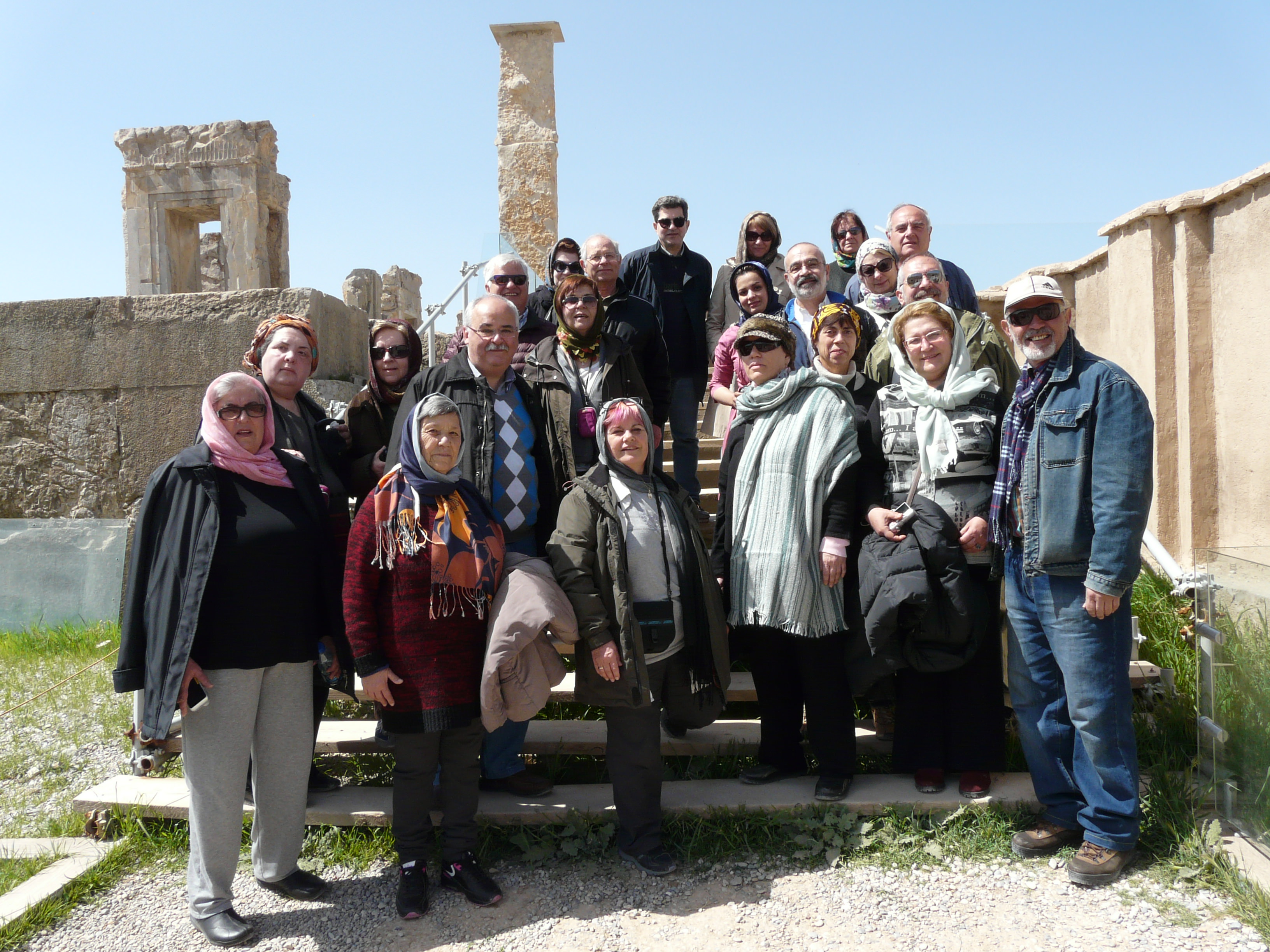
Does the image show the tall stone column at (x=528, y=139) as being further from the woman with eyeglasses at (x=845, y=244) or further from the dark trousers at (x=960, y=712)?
the dark trousers at (x=960, y=712)

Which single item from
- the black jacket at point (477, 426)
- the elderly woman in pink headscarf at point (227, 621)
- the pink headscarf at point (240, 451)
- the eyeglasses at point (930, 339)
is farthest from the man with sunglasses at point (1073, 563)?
the pink headscarf at point (240, 451)

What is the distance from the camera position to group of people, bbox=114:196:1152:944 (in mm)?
2771

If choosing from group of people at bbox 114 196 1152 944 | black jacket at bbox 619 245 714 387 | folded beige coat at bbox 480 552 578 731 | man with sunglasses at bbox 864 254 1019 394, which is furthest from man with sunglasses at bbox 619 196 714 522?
folded beige coat at bbox 480 552 578 731

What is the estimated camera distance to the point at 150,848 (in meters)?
3.42

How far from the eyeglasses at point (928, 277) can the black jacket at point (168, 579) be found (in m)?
2.67

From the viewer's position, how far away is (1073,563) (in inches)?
109

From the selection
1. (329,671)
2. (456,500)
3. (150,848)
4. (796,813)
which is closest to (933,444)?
(796,813)

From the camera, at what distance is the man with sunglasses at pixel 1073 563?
106 inches

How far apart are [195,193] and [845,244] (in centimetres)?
1469

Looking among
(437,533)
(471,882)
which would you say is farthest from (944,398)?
(471,882)

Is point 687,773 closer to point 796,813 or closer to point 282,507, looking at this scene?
point 796,813

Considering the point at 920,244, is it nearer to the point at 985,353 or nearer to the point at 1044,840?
the point at 985,353

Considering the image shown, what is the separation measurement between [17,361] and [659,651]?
5.59 m

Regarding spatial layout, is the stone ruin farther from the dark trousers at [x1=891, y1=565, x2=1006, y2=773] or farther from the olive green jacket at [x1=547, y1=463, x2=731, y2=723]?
the dark trousers at [x1=891, y1=565, x2=1006, y2=773]
